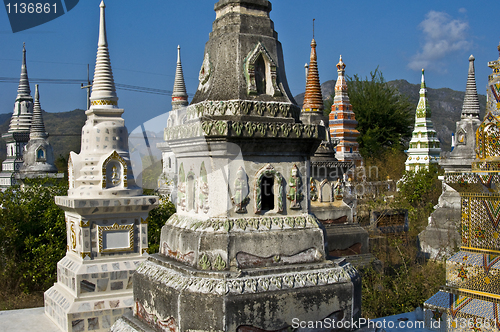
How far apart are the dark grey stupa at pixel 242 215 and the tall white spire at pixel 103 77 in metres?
5.50

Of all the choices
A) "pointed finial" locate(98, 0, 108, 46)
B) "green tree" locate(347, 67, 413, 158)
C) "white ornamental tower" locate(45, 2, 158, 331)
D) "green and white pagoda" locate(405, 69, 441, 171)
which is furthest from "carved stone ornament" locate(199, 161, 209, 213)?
Result: "green tree" locate(347, 67, 413, 158)

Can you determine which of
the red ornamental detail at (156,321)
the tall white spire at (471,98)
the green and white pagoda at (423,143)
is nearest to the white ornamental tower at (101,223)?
the red ornamental detail at (156,321)

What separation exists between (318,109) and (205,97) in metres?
9.56

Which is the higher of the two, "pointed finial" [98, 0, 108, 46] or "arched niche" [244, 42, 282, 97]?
"pointed finial" [98, 0, 108, 46]

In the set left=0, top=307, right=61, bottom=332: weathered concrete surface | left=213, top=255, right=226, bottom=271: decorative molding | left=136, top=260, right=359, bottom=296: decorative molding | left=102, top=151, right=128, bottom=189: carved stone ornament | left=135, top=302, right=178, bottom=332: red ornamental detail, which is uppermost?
left=102, top=151, right=128, bottom=189: carved stone ornament

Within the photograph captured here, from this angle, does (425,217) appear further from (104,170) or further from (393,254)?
(104,170)

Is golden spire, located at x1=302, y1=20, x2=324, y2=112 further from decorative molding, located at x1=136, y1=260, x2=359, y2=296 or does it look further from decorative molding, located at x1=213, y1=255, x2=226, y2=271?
decorative molding, located at x1=213, y1=255, x2=226, y2=271

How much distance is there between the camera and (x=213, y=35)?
6090mm

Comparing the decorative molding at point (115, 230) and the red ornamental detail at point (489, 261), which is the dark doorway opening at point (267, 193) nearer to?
the red ornamental detail at point (489, 261)

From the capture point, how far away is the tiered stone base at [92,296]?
9.10 m

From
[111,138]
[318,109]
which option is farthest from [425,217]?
[111,138]

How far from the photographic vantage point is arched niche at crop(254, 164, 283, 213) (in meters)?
Answer: 5.57

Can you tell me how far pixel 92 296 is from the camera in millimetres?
9312

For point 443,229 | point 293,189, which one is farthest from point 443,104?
point 293,189
